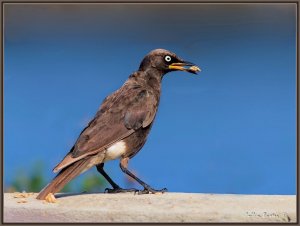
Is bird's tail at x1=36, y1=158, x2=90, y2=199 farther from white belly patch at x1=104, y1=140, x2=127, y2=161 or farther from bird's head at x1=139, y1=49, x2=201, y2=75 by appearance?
bird's head at x1=139, y1=49, x2=201, y2=75

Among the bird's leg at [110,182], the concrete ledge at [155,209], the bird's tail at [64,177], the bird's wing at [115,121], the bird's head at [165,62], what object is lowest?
the concrete ledge at [155,209]

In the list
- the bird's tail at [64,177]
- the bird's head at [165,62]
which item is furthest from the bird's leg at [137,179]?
the bird's head at [165,62]

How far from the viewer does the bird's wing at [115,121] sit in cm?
908

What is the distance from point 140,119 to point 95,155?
30.8 inches

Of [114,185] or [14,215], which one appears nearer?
[14,215]

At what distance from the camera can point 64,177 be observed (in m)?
8.90

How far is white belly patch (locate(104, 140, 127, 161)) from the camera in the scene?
926cm

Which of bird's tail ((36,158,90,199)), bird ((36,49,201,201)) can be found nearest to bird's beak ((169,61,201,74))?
bird ((36,49,201,201))

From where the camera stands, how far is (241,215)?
8.19 meters

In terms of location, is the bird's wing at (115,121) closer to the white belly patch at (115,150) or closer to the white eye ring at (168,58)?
the white belly patch at (115,150)

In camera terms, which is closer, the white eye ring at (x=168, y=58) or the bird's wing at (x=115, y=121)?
the bird's wing at (x=115, y=121)

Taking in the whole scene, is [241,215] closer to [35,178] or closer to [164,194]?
[164,194]

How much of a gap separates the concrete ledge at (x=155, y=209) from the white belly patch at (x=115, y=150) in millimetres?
543

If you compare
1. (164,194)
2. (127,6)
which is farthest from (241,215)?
(127,6)
